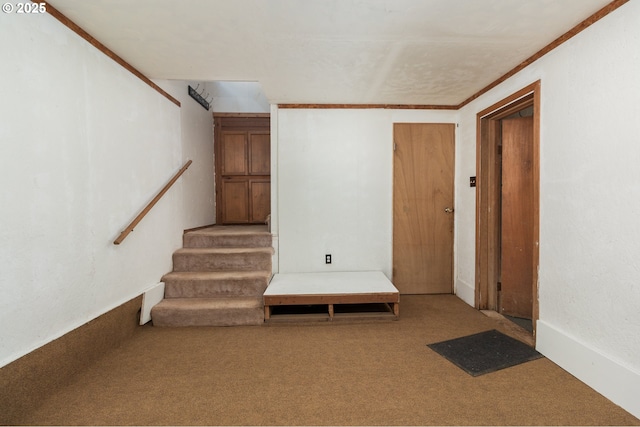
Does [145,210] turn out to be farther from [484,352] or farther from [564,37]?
[564,37]

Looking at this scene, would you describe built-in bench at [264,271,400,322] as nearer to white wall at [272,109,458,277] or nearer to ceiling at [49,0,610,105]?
white wall at [272,109,458,277]

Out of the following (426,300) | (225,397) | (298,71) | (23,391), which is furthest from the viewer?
(426,300)

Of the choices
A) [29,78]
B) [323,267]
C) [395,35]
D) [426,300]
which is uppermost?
[395,35]

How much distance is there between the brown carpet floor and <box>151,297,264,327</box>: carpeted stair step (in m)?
0.17

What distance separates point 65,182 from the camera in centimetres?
169

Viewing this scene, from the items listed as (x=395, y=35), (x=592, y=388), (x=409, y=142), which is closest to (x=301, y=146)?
(x=409, y=142)

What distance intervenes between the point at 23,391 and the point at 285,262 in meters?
2.21

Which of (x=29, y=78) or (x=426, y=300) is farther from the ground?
(x=29, y=78)

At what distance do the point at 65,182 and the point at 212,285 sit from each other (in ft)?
4.84

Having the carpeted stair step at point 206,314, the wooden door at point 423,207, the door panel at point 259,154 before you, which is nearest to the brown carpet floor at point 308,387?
the carpeted stair step at point 206,314

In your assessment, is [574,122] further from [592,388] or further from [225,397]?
[225,397]

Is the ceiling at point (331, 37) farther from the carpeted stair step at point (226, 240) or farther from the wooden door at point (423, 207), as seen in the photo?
the carpeted stair step at point (226, 240)

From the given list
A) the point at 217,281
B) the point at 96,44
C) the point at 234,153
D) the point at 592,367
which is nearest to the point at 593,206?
the point at 592,367

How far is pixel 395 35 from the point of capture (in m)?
1.84
